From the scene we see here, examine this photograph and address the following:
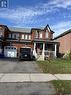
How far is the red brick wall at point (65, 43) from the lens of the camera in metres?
48.3

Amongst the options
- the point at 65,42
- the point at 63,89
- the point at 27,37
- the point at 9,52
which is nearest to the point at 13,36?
the point at 27,37

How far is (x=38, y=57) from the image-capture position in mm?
43031

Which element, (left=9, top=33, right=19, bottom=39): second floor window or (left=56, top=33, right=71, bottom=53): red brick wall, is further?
(left=9, top=33, right=19, bottom=39): second floor window

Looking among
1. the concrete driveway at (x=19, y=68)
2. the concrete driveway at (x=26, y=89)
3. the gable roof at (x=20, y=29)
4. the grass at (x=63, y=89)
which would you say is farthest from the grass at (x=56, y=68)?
the gable roof at (x=20, y=29)

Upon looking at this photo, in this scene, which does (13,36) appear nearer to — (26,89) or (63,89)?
(26,89)

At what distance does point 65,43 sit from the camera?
5138cm

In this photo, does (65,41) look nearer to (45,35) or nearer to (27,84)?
(45,35)

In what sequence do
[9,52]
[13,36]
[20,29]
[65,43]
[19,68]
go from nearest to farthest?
[19,68], [65,43], [9,52], [13,36], [20,29]

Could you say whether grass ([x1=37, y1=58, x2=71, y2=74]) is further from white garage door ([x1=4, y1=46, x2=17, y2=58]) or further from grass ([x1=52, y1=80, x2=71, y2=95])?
white garage door ([x1=4, y1=46, x2=17, y2=58])

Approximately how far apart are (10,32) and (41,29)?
7545 mm

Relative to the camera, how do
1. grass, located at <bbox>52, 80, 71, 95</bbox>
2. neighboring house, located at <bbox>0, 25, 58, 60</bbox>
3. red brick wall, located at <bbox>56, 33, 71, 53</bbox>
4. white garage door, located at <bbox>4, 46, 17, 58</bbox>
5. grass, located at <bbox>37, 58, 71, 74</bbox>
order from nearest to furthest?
grass, located at <bbox>52, 80, 71, 95</bbox>, grass, located at <bbox>37, 58, 71, 74</bbox>, red brick wall, located at <bbox>56, 33, 71, 53</bbox>, white garage door, located at <bbox>4, 46, 17, 58</bbox>, neighboring house, located at <bbox>0, 25, 58, 60</bbox>

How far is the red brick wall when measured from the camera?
159 ft

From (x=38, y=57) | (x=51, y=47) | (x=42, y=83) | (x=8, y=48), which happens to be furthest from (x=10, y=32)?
(x=42, y=83)

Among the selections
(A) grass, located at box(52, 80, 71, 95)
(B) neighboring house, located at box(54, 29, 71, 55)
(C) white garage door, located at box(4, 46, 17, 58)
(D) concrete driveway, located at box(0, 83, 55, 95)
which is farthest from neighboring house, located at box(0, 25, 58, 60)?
(A) grass, located at box(52, 80, 71, 95)
